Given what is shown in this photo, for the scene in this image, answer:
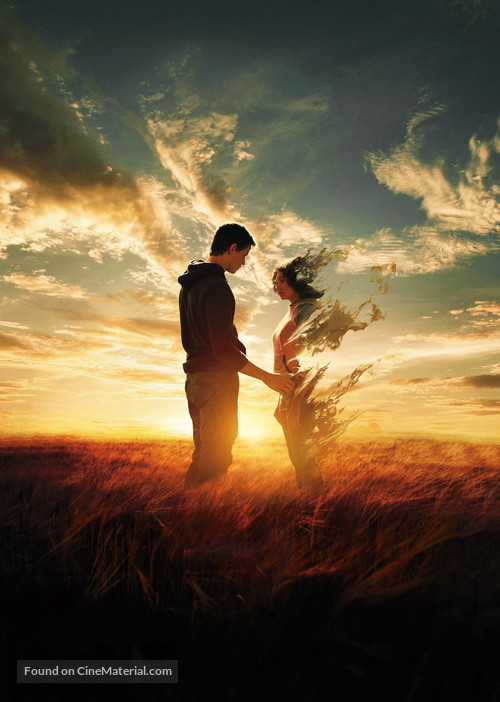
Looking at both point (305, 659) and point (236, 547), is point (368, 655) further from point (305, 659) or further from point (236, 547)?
point (236, 547)

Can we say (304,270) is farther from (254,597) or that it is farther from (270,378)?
(254,597)

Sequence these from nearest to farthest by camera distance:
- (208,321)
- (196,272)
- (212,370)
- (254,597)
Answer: (254,597), (208,321), (212,370), (196,272)

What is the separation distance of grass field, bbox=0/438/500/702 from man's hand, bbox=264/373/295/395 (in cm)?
124

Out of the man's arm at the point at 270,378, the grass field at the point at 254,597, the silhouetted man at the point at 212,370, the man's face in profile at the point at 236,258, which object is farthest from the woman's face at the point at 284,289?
the grass field at the point at 254,597

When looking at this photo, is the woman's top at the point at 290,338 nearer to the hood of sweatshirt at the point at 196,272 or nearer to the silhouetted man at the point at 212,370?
the silhouetted man at the point at 212,370

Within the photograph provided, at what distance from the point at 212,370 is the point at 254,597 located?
7.70ft

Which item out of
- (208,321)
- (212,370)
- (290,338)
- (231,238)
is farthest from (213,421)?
(231,238)

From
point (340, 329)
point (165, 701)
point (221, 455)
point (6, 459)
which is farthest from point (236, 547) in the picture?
point (6, 459)

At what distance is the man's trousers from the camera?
3.56 metres

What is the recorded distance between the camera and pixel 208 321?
11.5 feet

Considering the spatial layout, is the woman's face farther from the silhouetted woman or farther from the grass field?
the grass field

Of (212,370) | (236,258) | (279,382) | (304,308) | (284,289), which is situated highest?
(236,258)

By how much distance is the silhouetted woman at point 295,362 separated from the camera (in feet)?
12.5

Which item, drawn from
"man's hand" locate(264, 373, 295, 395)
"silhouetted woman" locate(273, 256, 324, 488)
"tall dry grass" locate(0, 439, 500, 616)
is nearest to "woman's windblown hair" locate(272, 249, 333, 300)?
"silhouetted woman" locate(273, 256, 324, 488)
